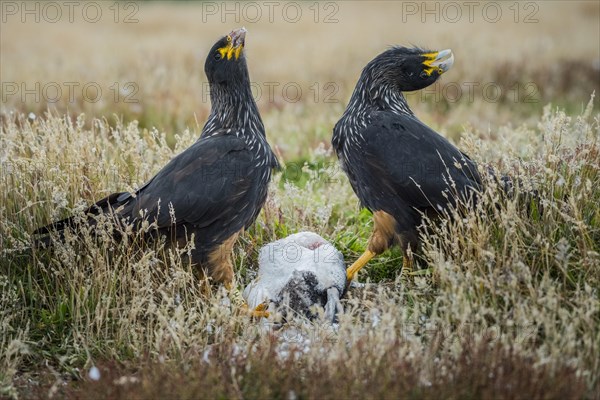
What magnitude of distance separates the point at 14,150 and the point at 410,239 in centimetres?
372

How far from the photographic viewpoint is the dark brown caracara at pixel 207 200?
5035 millimetres

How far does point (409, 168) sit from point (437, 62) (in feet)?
3.63

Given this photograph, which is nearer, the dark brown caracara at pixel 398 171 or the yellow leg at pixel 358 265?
the dark brown caracara at pixel 398 171

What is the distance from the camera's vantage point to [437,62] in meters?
5.80

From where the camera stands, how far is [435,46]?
15258mm

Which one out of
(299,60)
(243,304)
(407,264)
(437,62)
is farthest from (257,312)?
(299,60)

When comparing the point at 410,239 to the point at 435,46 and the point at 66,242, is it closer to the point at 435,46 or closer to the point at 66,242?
the point at 66,242

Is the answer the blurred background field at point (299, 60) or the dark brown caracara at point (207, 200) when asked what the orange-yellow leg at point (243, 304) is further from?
the blurred background field at point (299, 60)

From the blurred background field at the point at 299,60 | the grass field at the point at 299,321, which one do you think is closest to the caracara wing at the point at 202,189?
the grass field at the point at 299,321

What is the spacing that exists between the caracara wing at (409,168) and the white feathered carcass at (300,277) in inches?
21.2

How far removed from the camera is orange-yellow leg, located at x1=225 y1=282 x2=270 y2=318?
→ 5.02m

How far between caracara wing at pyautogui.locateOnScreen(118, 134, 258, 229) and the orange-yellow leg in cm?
50

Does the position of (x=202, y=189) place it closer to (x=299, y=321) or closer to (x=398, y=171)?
(x=299, y=321)

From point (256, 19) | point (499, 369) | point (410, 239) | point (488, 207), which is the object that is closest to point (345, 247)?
point (410, 239)
